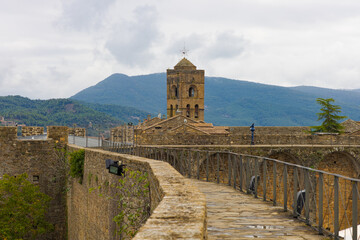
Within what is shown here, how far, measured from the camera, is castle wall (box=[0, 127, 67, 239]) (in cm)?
2280

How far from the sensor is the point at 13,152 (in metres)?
22.8

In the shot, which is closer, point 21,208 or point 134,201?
point 134,201

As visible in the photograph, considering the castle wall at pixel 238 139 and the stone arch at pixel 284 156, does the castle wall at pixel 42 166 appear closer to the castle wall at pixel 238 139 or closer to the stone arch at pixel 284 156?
the castle wall at pixel 238 139

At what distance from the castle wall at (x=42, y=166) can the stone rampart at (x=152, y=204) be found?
50.9 inches

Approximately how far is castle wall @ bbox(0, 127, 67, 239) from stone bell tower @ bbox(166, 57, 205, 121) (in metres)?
54.2

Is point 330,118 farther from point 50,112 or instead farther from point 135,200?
point 50,112

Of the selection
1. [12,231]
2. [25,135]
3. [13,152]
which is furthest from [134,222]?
[25,135]

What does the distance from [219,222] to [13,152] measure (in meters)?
17.6

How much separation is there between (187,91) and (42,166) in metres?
55.8

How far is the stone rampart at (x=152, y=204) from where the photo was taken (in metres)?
3.82

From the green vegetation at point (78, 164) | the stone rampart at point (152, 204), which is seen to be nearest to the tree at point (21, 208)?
the stone rampart at point (152, 204)

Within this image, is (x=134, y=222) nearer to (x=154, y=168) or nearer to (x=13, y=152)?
(x=154, y=168)

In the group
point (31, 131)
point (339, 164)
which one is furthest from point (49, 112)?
point (339, 164)

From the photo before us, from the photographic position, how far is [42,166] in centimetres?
2350
